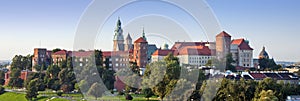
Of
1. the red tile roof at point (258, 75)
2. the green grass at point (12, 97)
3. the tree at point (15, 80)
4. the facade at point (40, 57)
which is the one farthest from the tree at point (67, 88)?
the facade at point (40, 57)

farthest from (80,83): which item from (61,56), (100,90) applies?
(61,56)

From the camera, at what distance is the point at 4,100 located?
113 feet

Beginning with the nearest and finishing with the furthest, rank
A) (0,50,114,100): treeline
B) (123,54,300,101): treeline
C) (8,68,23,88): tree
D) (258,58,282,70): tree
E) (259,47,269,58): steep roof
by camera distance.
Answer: (123,54,300,101): treeline < (0,50,114,100): treeline < (8,68,23,88): tree < (258,58,282,70): tree < (259,47,269,58): steep roof

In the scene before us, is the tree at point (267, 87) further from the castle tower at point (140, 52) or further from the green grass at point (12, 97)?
the castle tower at point (140, 52)

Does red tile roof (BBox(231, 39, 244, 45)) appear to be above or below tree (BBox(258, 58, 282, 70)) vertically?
above

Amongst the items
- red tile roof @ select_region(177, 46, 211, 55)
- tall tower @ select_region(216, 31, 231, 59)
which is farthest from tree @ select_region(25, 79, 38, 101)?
tall tower @ select_region(216, 31, 231, 59)

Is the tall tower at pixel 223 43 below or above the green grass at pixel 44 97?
above

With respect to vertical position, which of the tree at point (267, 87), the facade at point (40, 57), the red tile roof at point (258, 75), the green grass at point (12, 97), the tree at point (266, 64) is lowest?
the green grass at point (12, 97)

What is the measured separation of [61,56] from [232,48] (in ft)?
62.4

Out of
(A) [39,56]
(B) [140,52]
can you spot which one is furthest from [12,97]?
(A) [39,56]

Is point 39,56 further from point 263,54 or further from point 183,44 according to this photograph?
point 263,54

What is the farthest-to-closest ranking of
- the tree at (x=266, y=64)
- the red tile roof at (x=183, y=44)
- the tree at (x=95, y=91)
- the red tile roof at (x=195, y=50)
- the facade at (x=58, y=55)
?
the red tile roof at (x=183, y=44) < the facade at (x=58, y=55) < the red tile roof at (x=195, y=50) < the tree at (x=266, y=64) < the tree at (x=95, y=91)

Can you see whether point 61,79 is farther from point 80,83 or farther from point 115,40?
point 115,40

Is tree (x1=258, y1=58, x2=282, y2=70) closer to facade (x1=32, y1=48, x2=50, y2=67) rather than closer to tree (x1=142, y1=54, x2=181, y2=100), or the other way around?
tree (x1=142, y1=54, x2=181, y2=100)
